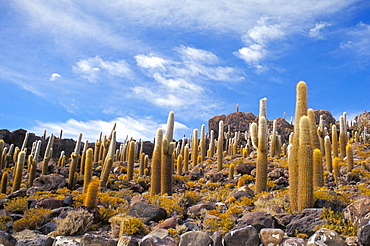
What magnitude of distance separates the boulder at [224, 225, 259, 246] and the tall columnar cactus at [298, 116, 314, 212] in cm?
318

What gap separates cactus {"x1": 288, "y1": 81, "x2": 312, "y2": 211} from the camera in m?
11.6

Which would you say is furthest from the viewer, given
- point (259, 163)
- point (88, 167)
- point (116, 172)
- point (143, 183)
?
point (116, 172)

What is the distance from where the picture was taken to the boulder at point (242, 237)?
8.55m

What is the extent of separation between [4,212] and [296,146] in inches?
435

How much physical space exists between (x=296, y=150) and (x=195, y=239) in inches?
219

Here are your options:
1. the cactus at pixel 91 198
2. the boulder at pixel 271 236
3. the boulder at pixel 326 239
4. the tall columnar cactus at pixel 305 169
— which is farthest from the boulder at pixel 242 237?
the cactus at pixel 91 198

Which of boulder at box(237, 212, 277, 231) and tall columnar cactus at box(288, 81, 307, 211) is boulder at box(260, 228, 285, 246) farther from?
tall columnar cactus at box(288, 81, 307, 211)

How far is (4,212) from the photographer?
39.5 ft

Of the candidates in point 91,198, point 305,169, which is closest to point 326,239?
point 305,169

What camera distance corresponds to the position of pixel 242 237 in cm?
860

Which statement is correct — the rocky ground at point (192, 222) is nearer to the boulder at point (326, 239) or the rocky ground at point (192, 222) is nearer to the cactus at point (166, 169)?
the boulder at point (326, 239)

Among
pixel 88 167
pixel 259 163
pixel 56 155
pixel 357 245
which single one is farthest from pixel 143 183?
pixel 56 155

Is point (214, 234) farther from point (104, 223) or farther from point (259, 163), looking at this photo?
point (259, 163)

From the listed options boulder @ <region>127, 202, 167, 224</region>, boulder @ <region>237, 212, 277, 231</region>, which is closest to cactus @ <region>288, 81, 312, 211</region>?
boulder @ <region>237, 212, 277, 231</region>
